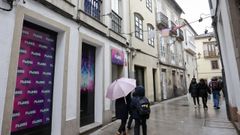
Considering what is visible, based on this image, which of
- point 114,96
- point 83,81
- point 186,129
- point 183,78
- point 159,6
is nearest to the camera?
point 114,96

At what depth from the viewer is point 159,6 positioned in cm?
1631

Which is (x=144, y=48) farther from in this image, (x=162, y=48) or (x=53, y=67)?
(x=53, y=67)

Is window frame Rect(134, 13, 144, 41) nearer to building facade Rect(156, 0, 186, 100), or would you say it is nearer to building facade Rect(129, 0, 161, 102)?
building facade Rect(129, 0, 161, 102)

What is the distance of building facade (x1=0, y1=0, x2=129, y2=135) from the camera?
3816 millimetres

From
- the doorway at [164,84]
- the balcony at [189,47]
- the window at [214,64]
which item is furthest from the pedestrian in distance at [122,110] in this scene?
the window at [214,64]

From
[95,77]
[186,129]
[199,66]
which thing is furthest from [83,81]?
[199,66]

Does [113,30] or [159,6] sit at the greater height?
[159,6]

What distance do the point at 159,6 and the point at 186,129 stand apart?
12941 millimetres

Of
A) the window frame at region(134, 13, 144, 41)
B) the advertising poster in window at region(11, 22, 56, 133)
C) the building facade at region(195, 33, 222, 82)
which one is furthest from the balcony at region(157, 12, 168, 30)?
the building facade at region(195, 33, 222, 82)

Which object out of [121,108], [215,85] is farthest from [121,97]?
[215,85]

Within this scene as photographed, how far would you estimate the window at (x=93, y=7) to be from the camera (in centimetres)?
683

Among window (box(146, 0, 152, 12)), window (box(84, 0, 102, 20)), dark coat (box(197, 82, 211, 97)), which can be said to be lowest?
dark coat (box(197, 82, 211, 97))

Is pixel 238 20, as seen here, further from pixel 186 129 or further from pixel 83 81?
pixel 83 81

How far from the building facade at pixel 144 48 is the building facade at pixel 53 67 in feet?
11.1
